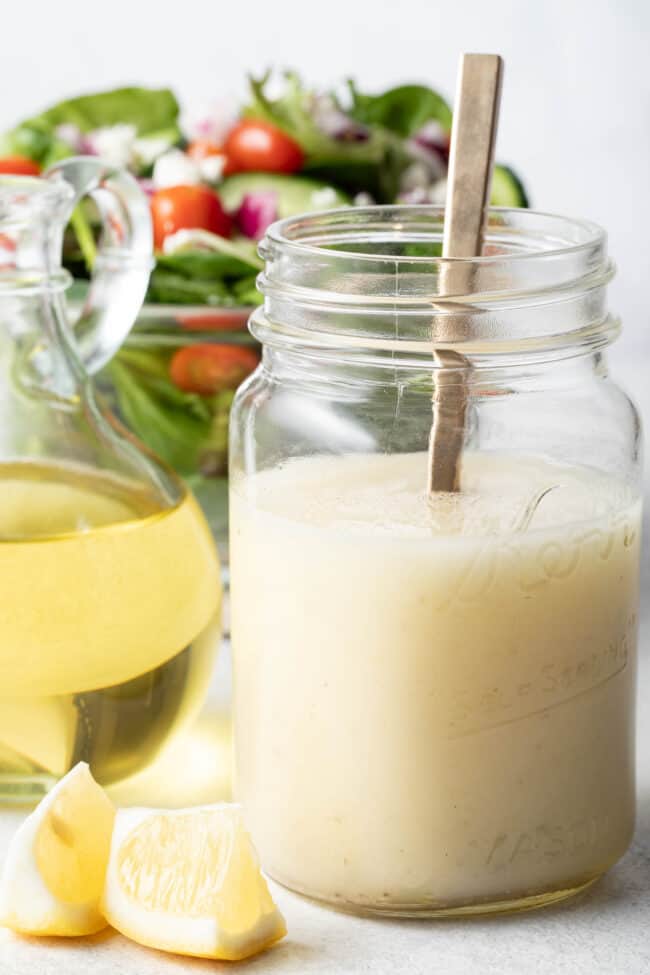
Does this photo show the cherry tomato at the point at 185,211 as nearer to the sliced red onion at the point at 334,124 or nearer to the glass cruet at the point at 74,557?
the sliced red onion at the point at 334,124

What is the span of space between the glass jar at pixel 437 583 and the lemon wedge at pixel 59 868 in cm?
10

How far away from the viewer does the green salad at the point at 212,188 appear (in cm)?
133

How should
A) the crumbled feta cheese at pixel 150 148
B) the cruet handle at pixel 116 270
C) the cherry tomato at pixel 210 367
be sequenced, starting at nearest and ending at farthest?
1. the cruet handle at pixel 116 270
2. the cherry tomato at pixel 210 367
3. the crumbled feta cheese at pixel 150 148

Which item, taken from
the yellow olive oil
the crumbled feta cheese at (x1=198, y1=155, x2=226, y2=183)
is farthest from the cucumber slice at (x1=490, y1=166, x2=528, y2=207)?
the yellow olive oil

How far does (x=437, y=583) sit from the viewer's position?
2.59 feet

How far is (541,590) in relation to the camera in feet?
2.61

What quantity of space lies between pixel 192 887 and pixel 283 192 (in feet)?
2.74

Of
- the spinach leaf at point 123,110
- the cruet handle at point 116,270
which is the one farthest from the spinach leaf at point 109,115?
the cruet handle at point 116,270

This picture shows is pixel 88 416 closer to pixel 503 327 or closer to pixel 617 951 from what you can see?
pixel 503 327

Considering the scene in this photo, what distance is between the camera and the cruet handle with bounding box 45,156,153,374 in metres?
1.06

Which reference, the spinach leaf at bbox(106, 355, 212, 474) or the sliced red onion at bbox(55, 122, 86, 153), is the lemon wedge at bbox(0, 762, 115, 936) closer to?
the spinach leaf at bbox(106, 355, 212, 474)

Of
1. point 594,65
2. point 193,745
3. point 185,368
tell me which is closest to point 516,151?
point 594,65

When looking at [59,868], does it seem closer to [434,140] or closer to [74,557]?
[74,557]

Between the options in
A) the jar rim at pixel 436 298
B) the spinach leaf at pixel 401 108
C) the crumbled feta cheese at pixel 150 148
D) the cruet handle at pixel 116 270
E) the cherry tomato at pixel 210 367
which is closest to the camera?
the jar rim at pixel 436 298
